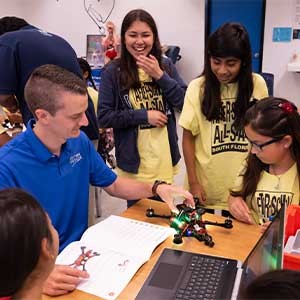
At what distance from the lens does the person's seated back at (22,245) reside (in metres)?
0.75

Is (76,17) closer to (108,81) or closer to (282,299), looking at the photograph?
(108,81)

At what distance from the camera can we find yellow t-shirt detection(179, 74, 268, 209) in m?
1.78

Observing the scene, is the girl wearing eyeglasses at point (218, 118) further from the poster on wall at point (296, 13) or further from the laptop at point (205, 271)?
the poster on wall at point (296, 13)

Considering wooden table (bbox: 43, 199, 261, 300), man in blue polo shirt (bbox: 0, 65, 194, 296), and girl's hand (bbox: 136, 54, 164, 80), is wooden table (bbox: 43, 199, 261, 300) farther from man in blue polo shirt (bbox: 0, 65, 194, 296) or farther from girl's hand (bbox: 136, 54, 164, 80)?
girl's hand (bbox: 136, 54, 164, 80)

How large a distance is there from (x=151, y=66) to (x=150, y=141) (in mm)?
352

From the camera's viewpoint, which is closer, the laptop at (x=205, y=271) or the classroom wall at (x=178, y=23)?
the laptop at (x=205, y=271)

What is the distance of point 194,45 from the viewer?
494 cm

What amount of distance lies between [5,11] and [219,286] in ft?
19.4

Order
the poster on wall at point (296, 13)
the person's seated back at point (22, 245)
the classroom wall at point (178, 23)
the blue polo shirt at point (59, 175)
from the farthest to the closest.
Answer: the classroom wall at point (178, 23) → the poster on wall at point (296, 13) → the blue polo shirt at point (59, 175) → the person's seated back at point (22, 245)

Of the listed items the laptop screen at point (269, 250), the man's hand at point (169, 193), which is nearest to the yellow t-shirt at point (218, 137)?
the man's hand at point (169, 193)

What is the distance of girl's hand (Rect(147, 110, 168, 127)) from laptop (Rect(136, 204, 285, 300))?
793 mm

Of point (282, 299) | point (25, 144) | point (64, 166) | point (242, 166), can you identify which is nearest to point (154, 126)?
point (242, 166)

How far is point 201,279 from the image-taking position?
113 centimetres

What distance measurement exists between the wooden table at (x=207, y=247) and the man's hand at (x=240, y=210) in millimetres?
22
